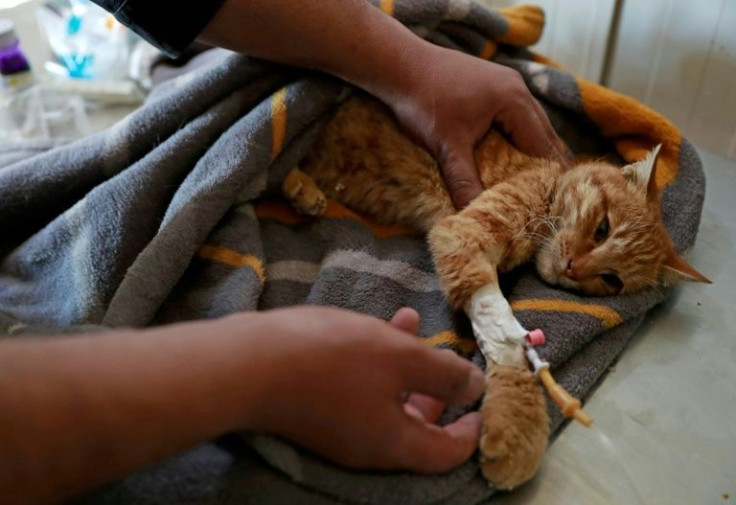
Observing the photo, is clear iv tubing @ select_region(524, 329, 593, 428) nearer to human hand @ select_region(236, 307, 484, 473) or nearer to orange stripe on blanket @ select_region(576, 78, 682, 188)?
human hand @ select_region(236, 307, 484, 473)

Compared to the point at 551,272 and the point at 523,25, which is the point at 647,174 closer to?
the point at 551,272

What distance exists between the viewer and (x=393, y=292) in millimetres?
1180

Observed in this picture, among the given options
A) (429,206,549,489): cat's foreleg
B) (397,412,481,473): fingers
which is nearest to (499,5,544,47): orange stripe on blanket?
(429,206,549,489): cat's foreleg

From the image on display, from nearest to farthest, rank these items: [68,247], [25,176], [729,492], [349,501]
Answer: [349,501]
[729,492]
[68,247]
[25,176]

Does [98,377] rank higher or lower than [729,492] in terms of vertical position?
higher

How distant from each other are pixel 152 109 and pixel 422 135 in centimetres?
55

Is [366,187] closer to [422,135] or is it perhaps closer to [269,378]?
[422,135]

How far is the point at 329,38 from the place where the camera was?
1.24m

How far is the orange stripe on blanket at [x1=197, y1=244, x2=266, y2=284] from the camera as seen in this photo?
1133 millimetres

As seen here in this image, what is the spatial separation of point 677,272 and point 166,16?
3.39 feet

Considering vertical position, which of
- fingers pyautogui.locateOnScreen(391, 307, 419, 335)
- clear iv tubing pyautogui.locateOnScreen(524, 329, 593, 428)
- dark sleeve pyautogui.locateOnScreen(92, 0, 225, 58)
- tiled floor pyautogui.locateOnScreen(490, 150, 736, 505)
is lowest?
tiled floor pyautogui.locateOnScreen(490, 150, 736, 505)

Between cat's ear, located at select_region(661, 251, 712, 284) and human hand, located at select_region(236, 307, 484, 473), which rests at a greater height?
human hand, located at select_region(236, 307, 484, 473)

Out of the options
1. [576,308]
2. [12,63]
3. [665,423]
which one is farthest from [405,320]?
[12,63]

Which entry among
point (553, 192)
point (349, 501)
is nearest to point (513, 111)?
point (553, 192)
